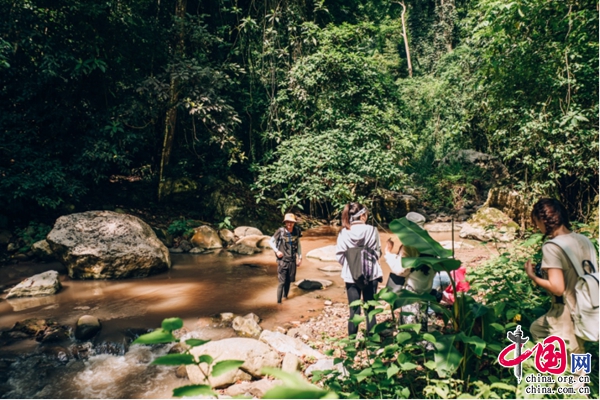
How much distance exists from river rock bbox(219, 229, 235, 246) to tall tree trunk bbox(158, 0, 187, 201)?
10.3ft

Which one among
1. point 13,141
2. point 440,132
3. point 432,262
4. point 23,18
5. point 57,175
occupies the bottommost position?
point 432,262

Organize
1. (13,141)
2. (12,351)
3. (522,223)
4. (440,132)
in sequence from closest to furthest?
(12,351) < (13,141) < (522,223) < (440,132)

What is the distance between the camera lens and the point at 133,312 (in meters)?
6.48

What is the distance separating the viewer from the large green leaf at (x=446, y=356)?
2557 mm

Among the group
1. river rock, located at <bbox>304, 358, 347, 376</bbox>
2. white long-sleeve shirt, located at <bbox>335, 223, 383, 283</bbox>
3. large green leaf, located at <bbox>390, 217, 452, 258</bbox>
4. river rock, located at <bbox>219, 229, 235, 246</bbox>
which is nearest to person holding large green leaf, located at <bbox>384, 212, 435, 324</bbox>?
white long-sleeve shirt, located at <bbox>335, 223, 383, 283</bbox>

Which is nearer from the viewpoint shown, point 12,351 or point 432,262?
point 432,262

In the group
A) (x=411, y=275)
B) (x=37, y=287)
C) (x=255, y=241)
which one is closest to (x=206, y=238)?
(x=255, y=241)

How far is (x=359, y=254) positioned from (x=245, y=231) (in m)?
8.70

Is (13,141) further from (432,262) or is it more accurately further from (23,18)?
(432,262)

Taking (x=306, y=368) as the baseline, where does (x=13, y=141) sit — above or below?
above

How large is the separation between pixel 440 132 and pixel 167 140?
52.2ft

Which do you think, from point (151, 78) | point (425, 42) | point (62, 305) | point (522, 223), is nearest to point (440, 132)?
point (522, 223)

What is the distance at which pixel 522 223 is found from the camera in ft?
40.2

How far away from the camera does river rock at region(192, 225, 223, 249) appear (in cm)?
1147
